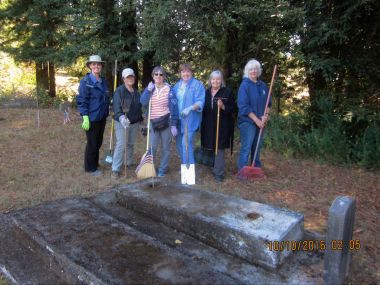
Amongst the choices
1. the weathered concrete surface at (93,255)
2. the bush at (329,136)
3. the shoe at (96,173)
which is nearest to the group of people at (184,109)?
the shoe at (96,173)

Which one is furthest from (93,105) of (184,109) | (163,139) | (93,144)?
(184,109)

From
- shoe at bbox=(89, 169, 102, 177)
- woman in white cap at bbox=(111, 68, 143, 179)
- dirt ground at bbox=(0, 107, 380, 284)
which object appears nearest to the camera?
dirt ground at bbox=(0, 107, 380, 284)

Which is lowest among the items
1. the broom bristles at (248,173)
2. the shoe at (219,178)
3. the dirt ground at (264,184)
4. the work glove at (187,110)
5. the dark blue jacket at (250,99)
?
the dirt ground at (264,184)

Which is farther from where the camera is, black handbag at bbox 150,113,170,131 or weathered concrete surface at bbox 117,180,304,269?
black handbag at bbox 150,113,170,131

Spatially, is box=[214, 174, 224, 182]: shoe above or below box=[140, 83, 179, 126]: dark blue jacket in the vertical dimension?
below

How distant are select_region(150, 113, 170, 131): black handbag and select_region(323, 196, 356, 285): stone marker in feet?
11.7

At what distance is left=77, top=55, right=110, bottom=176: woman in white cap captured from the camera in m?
6.25

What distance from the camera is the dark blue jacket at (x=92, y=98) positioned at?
20.5ft

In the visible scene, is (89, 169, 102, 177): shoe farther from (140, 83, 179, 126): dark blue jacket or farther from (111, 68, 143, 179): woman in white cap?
(140, 83, 179, 126): dark blue jacket

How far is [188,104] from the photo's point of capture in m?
6.03

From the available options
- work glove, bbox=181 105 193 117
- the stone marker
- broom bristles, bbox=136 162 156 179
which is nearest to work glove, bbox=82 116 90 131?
broom bristles, bbox=136 162 156 179

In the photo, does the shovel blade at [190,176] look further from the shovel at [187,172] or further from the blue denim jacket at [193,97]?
the blue denim jacket at [193,97]

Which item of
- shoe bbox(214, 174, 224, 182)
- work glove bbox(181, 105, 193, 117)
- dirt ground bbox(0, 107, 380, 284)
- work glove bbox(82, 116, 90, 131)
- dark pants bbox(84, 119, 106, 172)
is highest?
work glove bbox(181, 105, 193, 117)

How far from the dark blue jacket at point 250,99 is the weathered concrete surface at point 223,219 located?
1.75 m
